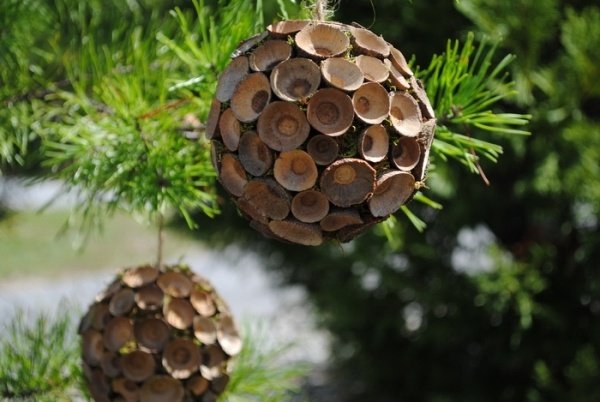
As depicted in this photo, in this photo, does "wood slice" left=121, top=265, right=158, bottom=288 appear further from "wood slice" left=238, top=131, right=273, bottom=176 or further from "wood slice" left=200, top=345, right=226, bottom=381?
"wood slice" left=238, top=131, right=273, bottom=176

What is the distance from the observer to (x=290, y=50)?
47cm

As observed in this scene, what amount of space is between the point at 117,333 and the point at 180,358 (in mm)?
50

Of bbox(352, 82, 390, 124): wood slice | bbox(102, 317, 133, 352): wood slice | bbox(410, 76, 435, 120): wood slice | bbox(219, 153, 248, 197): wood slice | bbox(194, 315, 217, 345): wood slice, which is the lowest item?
bbox(102, 317, 133, 352): wood slice

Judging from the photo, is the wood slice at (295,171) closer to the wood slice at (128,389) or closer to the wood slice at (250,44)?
the wood slice at (250,44)

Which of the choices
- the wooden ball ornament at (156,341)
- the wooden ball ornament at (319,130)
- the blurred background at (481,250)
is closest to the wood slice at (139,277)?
Answer: the wooden ball ornament at (156,341)

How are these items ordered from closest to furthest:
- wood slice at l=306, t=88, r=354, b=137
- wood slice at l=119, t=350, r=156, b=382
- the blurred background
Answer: wood slice at l=306, t=88, r=354, b=137
wood slice at l=119, t=350, r=156, b=382
the blurred background

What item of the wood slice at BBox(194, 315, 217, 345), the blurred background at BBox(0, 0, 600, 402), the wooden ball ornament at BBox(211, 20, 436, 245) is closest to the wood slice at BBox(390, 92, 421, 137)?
the wooden ball ornament at BBox(211, 20, 436, 245)

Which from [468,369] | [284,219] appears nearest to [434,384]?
[468,369]

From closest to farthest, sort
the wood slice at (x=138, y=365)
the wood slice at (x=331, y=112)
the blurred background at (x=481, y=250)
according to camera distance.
Answer: the wood slice at (x=331, y=112) < the wood slice at (x=138, y=365) < the blurred background at (x=481, y=250)

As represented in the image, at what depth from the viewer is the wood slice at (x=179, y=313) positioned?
0.64 m

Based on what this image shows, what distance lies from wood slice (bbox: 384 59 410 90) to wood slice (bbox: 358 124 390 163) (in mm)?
27

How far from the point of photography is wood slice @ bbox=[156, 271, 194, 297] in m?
0.65

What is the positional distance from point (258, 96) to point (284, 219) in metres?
0.07

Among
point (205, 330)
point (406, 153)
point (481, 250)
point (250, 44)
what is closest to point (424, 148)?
point (406, 153)
